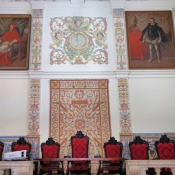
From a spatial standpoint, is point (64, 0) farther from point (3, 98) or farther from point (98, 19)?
point (3, 98)

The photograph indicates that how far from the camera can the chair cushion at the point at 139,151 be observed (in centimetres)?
748

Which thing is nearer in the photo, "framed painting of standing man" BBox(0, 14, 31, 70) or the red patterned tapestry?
the red patterned tapestry

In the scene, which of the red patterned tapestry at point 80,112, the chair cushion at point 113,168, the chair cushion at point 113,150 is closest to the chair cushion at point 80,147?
the chair cushion at point 113,150

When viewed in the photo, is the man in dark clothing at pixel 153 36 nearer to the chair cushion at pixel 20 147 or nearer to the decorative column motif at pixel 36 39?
the decorative column motif at pixel 36 39

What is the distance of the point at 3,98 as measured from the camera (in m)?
8.97

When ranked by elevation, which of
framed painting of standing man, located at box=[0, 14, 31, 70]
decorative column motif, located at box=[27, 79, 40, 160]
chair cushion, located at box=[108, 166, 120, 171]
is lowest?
chair cushion, located at box=[108, 166, 120, 171]

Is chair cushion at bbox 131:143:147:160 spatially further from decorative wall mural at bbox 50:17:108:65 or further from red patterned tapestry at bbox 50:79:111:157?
decorative wall mural at bbox 50:17:108:65

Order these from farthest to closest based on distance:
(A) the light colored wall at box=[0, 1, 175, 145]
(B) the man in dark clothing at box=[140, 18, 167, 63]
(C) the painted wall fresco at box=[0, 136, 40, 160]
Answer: (B) the man in dark clothing at box=[140, 18, 167, 63] < (A) the light colored wall at box=[0, 1, 175, 145] < (C) the painted wall fresco at box=[0, 136, 40, 160]

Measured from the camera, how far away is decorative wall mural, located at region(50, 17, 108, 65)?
948 cm

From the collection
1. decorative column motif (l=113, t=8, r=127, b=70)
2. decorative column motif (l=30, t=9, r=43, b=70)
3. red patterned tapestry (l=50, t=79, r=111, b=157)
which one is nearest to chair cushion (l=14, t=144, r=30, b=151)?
red patterned tapestry (l=50, t=79, r=111, b=157)

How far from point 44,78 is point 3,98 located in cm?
149

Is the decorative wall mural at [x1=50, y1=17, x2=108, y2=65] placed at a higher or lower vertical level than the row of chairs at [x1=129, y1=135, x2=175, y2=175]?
higher

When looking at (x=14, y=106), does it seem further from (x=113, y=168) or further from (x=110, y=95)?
(x=113, y=168)

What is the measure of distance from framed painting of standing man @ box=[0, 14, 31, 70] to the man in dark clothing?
4.13 metres
